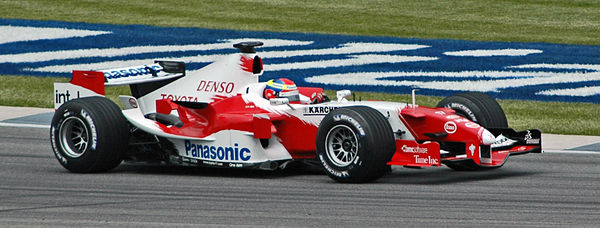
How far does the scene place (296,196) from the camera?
10.6 meters

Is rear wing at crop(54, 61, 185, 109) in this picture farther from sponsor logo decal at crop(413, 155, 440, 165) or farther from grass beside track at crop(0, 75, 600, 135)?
grass beside track at crop(0, 75, 600, 135)

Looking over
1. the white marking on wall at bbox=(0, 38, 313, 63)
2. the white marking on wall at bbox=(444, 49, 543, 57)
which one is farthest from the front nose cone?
the white marking on wall at bbox=(0, 38, 313, 63)

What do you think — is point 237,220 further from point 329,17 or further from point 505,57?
point 329,17

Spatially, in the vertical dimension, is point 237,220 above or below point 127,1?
below

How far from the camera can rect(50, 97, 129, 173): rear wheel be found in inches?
474

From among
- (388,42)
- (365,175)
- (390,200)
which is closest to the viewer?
(390,200)

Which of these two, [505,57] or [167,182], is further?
[505,57]

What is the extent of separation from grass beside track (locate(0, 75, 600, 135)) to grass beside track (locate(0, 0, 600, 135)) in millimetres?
7937

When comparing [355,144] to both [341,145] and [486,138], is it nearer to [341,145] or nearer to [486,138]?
[341,145]

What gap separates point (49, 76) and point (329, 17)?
10.3m

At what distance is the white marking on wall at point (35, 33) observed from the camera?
25.1 meters

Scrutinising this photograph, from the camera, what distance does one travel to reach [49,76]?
69.8 feet

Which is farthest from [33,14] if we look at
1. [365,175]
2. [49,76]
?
[365,175]

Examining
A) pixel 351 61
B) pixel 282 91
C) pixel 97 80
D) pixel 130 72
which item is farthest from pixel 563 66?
pixel 97 80
